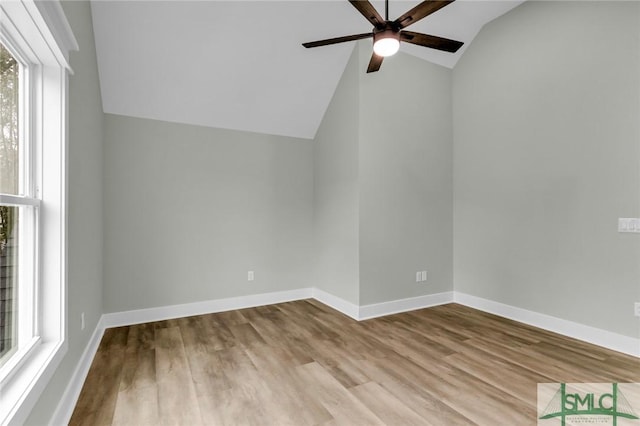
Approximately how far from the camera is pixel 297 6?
309 cm

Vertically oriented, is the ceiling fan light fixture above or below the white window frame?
above

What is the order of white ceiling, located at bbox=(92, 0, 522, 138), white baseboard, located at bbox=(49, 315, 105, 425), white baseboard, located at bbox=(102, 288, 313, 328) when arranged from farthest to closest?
white baseboard, located at bbox=(102, 288, 313, 328), white ceiling, located at bbox=(92, 0, 522, 138), white baseboard, located at bbox=(49, 315, 105, 425)

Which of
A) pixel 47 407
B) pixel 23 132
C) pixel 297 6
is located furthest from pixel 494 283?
pixel 23 132

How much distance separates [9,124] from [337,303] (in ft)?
10.8

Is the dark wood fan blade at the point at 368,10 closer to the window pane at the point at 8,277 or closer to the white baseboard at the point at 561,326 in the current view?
the window pane at the point at 8,277

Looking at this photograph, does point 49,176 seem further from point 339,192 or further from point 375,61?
point 339,192

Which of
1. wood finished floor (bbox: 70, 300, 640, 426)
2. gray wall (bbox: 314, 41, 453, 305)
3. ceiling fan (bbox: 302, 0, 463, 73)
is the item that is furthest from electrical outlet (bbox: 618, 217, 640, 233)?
ceiling fan (bbox: 302, 0, 463, 73)

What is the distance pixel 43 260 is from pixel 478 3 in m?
4.44

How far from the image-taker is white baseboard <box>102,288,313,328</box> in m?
3.36

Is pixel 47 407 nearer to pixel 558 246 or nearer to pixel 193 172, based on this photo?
pixel 193 172

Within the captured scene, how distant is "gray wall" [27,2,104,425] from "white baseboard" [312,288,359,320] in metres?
2.43

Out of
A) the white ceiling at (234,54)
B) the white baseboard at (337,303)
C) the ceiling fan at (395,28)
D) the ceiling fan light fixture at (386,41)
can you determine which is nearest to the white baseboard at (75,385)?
the white ceiling at (234,54)

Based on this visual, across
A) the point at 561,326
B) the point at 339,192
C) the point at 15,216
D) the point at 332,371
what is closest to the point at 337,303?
the point at 339,192

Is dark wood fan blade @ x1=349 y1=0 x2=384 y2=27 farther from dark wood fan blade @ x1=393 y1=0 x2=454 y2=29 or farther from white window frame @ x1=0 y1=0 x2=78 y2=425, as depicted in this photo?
white window frame @ x1=0 y1=0 x2=78 y2=425
